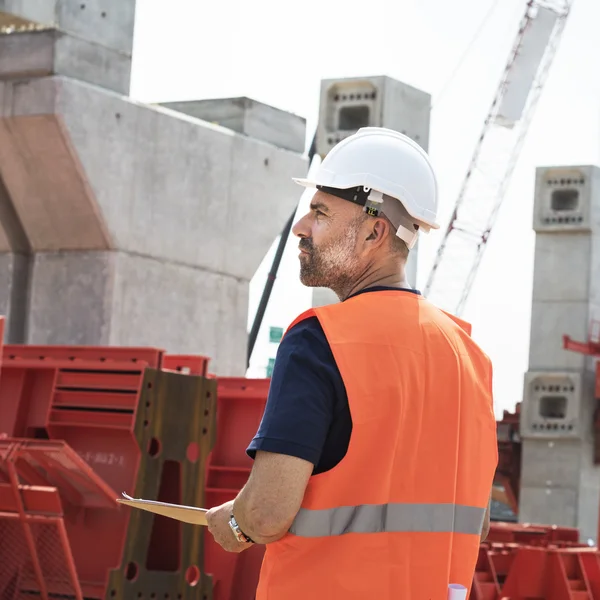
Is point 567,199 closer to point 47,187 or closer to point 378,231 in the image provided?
point 47,187

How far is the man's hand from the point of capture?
9.74 ft

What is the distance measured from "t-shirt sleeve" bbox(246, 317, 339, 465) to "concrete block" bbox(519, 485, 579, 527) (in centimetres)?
3440

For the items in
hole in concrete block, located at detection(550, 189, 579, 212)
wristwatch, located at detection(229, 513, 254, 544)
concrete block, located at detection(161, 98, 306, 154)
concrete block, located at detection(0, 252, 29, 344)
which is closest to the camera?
wristwatch, located at detection(229, 513, 254, 544)

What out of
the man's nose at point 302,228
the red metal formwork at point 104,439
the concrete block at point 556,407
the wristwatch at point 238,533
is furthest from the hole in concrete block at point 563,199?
the wristwatch at point 238,533

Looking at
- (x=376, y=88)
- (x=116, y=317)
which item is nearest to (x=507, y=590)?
(x=116, y=317)

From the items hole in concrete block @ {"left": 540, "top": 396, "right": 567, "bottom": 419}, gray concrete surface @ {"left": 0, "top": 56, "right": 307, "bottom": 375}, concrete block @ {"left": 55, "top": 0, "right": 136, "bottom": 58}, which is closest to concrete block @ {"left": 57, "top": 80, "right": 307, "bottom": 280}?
gray concrete surface @ {"left": 0, "top": 56, "right": 307, "bottom": 375}

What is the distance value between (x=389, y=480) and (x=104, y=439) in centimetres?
738

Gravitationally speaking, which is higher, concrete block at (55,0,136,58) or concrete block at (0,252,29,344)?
concrete block at (55,0,136,58)

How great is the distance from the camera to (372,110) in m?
23.0

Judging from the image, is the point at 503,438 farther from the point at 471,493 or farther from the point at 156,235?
the point at 471,493

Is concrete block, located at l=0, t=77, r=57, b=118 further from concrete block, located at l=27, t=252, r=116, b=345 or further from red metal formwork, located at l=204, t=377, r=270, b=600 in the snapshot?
red metal formwork, located at l=204, t=377, r=270, b=600

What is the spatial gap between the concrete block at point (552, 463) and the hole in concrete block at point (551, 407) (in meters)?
1.08

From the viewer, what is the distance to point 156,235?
49.6ft

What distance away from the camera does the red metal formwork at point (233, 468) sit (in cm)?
1042
